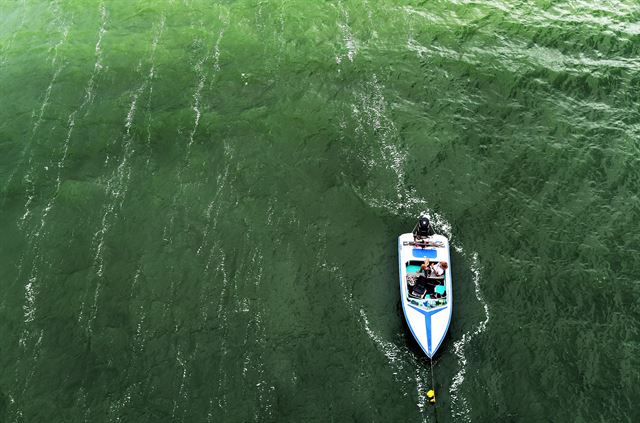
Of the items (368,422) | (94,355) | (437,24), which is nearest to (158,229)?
(94,355)

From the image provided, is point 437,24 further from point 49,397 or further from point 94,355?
point 49,397

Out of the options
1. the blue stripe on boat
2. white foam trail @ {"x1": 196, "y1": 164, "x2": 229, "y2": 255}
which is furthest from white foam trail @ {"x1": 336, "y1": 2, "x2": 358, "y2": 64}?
the blue stripe on boat

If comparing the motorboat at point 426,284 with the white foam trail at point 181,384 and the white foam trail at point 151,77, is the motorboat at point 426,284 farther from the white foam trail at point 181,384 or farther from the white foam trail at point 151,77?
the white foam trail at point 151,77

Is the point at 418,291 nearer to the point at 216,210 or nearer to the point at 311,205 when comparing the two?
the point at 311,205

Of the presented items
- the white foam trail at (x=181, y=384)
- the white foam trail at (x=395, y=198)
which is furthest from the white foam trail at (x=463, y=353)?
the white foam trail at (x=181, y=384)

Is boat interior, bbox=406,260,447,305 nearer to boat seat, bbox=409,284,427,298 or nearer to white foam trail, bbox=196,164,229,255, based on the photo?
boat seat, bbox=409,284,427,298

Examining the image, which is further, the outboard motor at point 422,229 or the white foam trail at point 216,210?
the white foam trail at point 216,210

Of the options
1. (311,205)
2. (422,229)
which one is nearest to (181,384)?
(311,205)
